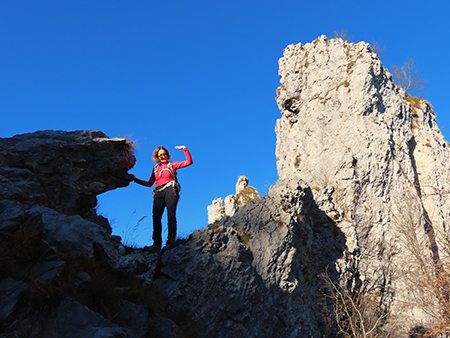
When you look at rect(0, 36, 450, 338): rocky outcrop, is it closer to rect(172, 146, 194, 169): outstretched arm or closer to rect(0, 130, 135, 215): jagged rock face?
rect(0, 130, 135, 215): jagged rock face

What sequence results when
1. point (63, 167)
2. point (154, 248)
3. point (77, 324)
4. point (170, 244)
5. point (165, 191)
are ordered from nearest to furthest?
point (77, 324), point (63, 167), point (170, 244), point (154, 248), point (165, 191)

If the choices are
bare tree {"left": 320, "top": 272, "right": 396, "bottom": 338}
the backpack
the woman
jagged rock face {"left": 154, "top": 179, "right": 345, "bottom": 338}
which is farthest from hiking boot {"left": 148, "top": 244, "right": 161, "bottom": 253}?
bare tree {"left": 320, "top": 272, "right": 396, "bottom": 338}

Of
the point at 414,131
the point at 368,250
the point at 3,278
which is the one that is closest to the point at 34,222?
the point at 3,278

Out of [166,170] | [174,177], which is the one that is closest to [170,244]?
[174,177]

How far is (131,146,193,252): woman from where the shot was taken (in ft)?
31.1

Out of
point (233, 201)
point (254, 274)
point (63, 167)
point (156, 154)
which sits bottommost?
point (254, 274)

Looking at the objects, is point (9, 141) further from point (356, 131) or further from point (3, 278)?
point (356, 131)

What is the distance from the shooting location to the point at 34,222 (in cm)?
595

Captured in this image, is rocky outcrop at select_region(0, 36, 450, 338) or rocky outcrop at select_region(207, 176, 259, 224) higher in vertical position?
rocky outcrop at select_region(207, 176, 259, 224)

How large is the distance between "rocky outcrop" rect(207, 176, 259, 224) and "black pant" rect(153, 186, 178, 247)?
20.9 meters

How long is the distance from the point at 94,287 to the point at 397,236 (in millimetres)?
16744

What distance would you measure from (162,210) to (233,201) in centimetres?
2515

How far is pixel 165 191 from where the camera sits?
9.77m

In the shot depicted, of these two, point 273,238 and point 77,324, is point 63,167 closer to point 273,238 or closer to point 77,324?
point 77,324
